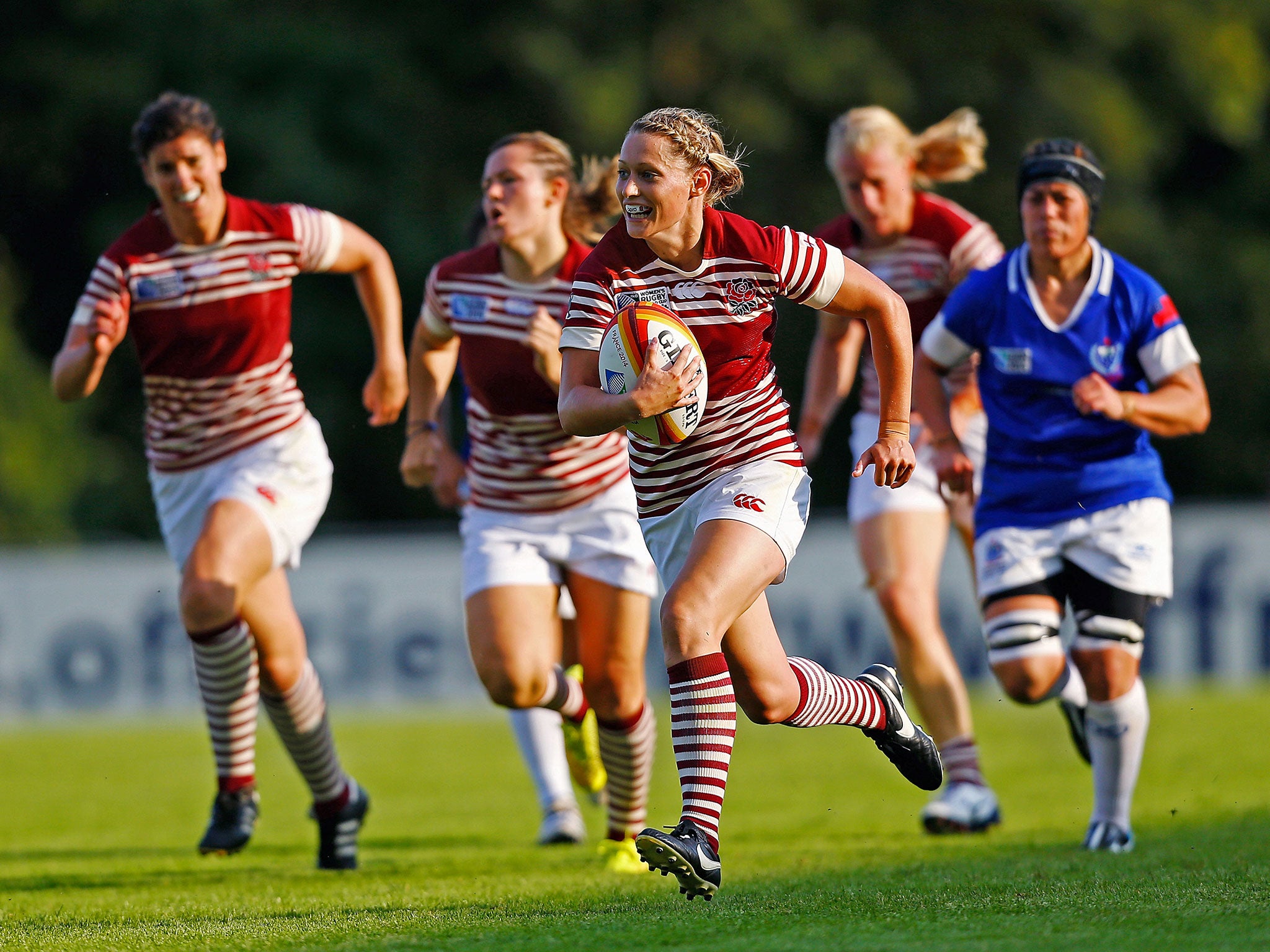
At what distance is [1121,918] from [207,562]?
10.5ft

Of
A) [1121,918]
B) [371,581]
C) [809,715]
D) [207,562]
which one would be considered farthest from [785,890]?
[371,581]

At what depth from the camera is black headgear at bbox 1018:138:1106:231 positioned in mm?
5984

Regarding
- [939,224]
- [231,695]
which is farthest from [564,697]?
[939,224]

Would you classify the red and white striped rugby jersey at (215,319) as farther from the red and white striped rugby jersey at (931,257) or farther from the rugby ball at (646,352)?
the red and white striped rugby jersey at (931,257)

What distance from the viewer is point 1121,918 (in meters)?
4.08

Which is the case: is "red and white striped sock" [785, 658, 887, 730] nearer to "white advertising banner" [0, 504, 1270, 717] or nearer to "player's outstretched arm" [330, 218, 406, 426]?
"player's outstretched arm" [330, 218, 406, 426]

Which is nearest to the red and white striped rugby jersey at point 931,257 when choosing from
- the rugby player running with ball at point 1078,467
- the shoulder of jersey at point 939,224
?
the shoulder of jersey at point 939,224

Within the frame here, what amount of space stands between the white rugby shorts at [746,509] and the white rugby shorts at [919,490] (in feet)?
6.86

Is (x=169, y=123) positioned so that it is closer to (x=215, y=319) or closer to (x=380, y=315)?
(x=215, y=319)

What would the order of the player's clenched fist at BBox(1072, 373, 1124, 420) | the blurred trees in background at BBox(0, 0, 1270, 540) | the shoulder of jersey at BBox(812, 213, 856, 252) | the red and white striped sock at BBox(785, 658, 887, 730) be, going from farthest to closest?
the blurred trees in background at BBox(0, 0, 1270, 540)
the shoulder of jersey at BBox(812, 213, 856, 252)
the player's clenched fist at BBox(1072, 373, 1124, 420)
the red and white striped sock at BBox(785, 658, 887, 730)

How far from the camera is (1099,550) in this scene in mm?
5941

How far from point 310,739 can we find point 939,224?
319 centimetres

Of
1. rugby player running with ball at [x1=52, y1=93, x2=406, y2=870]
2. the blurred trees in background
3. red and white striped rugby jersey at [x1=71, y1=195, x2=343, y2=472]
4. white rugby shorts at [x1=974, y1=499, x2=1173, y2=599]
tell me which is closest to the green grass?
rugby player running with ball at [x1=52, y1=93, x2=406, y2=870]

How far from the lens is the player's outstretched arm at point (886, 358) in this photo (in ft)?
15.4
